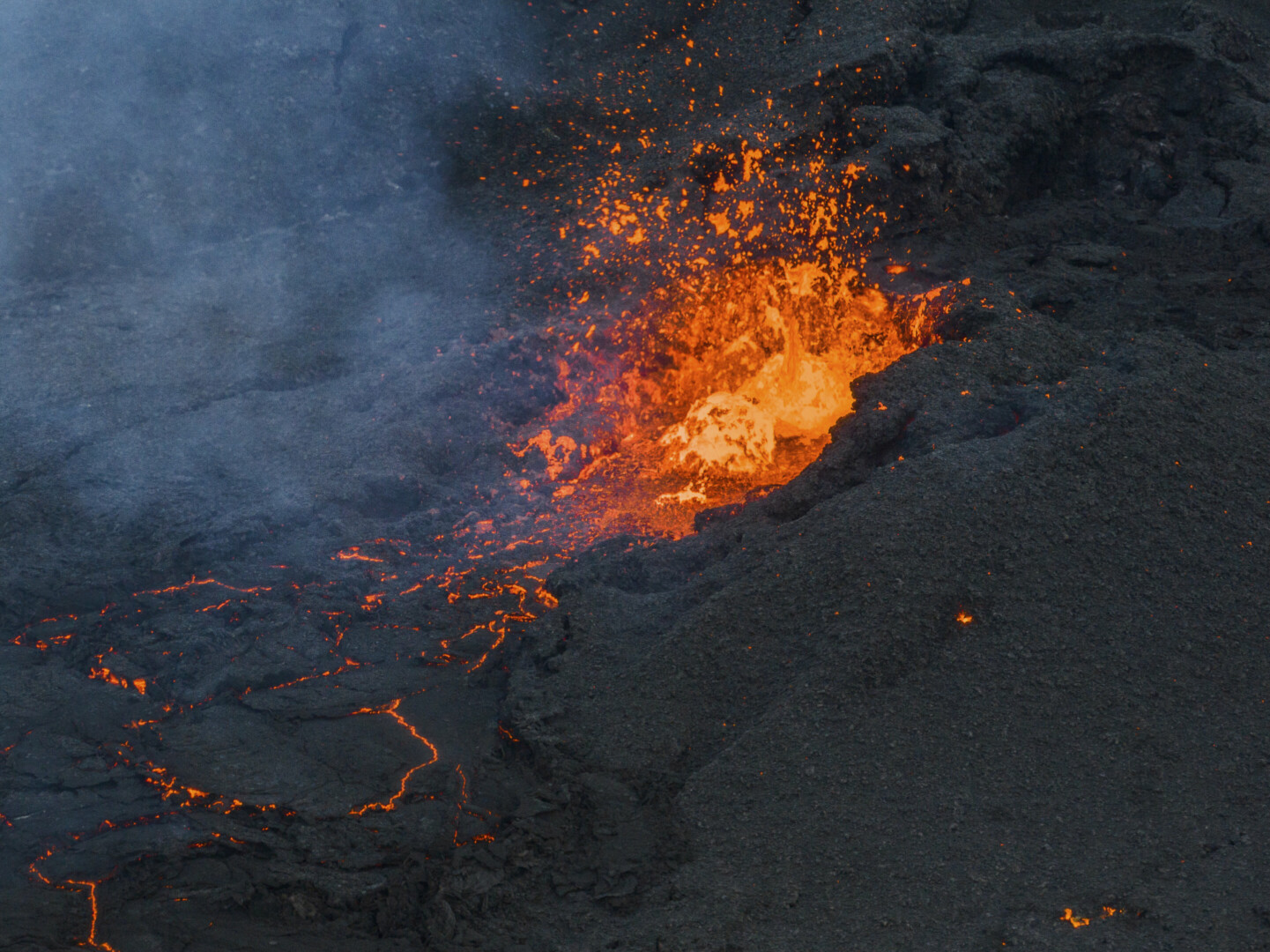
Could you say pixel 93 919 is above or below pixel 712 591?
below

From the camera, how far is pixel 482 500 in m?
6.84

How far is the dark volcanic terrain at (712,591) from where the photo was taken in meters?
3.75

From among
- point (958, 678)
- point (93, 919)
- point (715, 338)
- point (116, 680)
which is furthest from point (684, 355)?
point (93, 919)

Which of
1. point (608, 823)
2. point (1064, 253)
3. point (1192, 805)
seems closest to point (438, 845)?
point (608, 823)

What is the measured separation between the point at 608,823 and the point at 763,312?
440cm

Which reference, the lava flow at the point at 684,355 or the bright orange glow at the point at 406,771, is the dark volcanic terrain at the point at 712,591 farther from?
the lava flow at the point at 684,355

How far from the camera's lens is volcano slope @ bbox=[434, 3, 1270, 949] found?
11.8 feet

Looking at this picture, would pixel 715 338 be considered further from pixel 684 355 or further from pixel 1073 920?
pixel 1073 920

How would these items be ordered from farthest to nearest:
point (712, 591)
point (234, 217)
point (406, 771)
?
point (234, 217) < point (712, 591) < point (406, 771)

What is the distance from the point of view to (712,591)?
498cm

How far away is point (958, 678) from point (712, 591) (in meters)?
1.23

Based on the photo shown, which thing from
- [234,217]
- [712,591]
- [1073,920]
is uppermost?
A: [234,217]

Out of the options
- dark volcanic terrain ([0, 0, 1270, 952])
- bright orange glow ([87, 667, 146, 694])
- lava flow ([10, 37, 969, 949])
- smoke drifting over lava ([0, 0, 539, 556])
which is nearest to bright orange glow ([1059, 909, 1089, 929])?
dark volcanic terrain ([0, 0, 1270, 952])

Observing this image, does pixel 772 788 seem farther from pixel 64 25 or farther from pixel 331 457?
pixel 64 25
